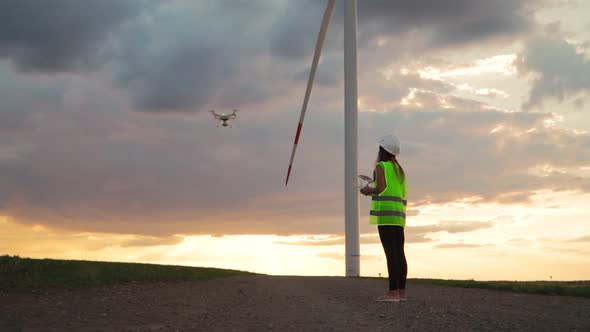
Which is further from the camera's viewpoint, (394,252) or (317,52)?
(317,52)

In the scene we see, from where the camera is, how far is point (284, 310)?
40.0ft

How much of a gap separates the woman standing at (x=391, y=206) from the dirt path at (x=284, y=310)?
776 mm

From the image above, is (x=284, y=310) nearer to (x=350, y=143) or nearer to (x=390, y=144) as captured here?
(x=390, y=144)

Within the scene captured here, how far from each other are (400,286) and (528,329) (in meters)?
4.41

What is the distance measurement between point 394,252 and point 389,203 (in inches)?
43.0

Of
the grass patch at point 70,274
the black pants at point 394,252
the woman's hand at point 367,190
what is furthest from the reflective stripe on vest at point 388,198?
the grass patch at point 70,274

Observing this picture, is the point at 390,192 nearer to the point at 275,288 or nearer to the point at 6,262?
the point at 275,288

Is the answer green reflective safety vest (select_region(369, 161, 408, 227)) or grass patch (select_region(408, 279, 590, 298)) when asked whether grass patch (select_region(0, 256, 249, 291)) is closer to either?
grass patch (select_region(408, 279, 590, 298))

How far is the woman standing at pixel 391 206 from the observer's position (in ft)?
45.2

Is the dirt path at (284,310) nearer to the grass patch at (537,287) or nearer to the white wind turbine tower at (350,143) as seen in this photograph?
the grass patch at (537,287)

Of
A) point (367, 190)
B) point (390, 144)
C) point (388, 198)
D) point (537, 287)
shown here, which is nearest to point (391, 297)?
point (388, 198)


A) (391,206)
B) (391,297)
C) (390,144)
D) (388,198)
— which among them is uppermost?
(390,144)

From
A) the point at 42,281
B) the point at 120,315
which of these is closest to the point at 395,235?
the point at 120,315

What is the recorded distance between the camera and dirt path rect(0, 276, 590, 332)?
10.4 meters
